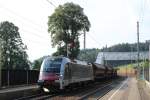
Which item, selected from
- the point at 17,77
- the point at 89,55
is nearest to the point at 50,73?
the point at 17,77

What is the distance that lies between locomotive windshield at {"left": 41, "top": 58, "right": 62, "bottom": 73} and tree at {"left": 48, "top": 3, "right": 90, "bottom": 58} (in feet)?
159

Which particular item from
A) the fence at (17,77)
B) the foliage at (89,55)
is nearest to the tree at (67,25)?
the foliage at (89,55)

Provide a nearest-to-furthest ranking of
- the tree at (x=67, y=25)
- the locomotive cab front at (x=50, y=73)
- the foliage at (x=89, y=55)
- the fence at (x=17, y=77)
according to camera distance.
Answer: the locomotive cab front at (x=50, y=73) → the fence at (x=17, y=77) → the tree at (x=67, y=25) → the foliage at (x=89, y=55)

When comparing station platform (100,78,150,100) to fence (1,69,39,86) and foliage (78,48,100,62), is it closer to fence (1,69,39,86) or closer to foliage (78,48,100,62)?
fence (1,69,39,86)

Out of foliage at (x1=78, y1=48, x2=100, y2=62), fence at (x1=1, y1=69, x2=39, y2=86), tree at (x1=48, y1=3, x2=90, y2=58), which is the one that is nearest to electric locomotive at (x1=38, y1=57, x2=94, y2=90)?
fence at (x1=1, y1=69, x2=39, y2=86)

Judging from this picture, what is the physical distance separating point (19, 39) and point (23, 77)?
3955cm

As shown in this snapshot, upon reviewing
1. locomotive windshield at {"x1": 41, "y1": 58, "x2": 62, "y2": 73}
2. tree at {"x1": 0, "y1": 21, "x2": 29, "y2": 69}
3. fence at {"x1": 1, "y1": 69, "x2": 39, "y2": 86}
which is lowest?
fence at {"x1": 1, "y1": 69, "x2": 39, "y2": 86}

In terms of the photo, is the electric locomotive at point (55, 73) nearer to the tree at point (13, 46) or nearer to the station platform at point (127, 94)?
the station platform at point (127, 94)

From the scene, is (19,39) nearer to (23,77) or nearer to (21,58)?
(21,58)

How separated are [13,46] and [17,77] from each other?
1502 inches

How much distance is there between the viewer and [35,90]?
3528cm

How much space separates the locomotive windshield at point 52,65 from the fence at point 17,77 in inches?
489

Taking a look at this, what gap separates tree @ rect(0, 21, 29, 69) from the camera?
279 feet

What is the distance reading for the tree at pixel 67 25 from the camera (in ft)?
277
